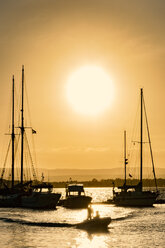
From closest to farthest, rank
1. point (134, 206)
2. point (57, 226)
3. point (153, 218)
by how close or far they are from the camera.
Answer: point (57, 226), point (153, 218), point (134, 206)

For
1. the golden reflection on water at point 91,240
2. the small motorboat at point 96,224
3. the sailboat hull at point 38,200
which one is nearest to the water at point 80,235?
the golden reflection on water at point 91,240

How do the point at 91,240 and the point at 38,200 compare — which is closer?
the point at 91,240

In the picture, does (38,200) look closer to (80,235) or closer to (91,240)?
(80,235)

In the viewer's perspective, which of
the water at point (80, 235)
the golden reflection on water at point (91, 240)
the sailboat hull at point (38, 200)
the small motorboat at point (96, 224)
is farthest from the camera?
the sailboat hull at point (38, 200)

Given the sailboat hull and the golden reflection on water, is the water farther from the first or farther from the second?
the sailboat hull

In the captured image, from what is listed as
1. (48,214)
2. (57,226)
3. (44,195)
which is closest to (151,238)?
(57,226)

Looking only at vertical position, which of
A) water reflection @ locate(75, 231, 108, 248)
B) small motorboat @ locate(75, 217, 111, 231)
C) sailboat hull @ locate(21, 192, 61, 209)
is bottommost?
water reflection @ locate(75, 231, 108, 248)

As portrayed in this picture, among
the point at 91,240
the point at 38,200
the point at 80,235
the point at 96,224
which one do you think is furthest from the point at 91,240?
the point at 38,200

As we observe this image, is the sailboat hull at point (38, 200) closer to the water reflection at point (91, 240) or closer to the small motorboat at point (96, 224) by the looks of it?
the small motorboat at point (96, 224)

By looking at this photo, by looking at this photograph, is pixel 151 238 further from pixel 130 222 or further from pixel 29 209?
pixel 29 209

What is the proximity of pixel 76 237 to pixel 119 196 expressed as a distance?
46331mm

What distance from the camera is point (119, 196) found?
93.4 metres

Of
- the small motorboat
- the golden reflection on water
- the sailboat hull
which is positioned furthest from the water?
the sailboat hull

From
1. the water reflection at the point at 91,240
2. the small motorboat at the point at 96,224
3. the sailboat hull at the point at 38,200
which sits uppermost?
the sailboat hull at the point at 38,200
